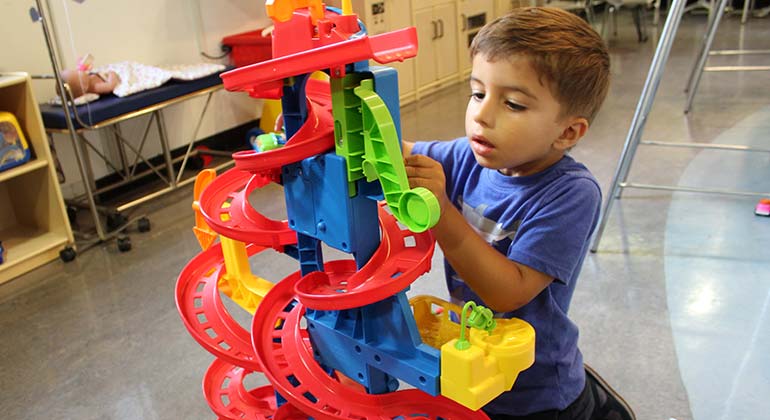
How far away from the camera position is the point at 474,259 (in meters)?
0.86

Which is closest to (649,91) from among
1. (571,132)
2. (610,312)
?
(610,312)

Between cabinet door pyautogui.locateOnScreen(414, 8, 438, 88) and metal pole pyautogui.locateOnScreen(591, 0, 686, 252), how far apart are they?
8.51ft

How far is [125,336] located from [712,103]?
375cm

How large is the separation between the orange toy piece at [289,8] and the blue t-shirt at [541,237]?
36 centimetres

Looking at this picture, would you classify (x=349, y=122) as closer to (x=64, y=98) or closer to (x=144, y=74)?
(x=64, y=98)

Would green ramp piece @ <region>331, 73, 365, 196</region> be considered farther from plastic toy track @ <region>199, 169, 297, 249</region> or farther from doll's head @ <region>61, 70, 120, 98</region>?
doll's head @ <region>61, 70, 120, 98</region>

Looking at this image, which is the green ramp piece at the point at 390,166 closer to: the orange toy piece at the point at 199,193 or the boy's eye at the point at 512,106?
the boy's eye at the point at 512,106

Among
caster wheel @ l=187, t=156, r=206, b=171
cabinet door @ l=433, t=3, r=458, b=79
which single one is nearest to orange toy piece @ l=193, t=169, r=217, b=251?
caster wheel @ l=187, t=156, r=206, b=171

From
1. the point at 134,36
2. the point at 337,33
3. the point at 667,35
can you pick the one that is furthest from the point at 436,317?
the point at 134,36

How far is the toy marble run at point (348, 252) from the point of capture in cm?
75

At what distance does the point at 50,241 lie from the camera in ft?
8.96

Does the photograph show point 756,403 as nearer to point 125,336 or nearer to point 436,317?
point 436,317

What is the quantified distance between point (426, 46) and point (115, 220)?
2763 millimetres

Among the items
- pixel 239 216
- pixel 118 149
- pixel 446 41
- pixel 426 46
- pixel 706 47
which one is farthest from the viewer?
pixel 446 41
